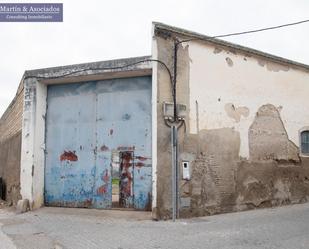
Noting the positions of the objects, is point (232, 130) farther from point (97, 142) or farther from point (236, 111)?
point (97, 142)

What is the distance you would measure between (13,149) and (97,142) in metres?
4.73

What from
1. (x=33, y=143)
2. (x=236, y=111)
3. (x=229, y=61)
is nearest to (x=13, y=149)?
(x=33, y=143)

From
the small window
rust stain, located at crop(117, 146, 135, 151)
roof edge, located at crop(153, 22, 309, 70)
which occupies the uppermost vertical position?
roof edge, located at crop(153, 22, 309, 70)

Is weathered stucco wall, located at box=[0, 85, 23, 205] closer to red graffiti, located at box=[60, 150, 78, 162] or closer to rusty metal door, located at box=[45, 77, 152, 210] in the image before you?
rusty metal door, located at box=[45, 77, 152, 210]

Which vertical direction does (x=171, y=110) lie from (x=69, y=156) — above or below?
above

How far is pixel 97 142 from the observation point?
39.1ft

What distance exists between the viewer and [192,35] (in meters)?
11.3

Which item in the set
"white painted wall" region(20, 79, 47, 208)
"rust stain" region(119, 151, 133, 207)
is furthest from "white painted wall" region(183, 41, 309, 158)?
"white painted wall" region(20, 79, 47, 208)

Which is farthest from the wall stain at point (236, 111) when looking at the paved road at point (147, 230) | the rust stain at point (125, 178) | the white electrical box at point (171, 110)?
the rust stain at point (125, 178)

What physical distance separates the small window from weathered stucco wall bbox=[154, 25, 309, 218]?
0.31m

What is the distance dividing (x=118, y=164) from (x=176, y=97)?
2364 mm

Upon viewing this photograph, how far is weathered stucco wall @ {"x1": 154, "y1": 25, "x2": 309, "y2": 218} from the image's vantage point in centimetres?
1097

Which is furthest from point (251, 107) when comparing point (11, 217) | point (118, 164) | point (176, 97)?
point (11, 217)

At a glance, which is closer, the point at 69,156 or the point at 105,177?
the point at 105,177
